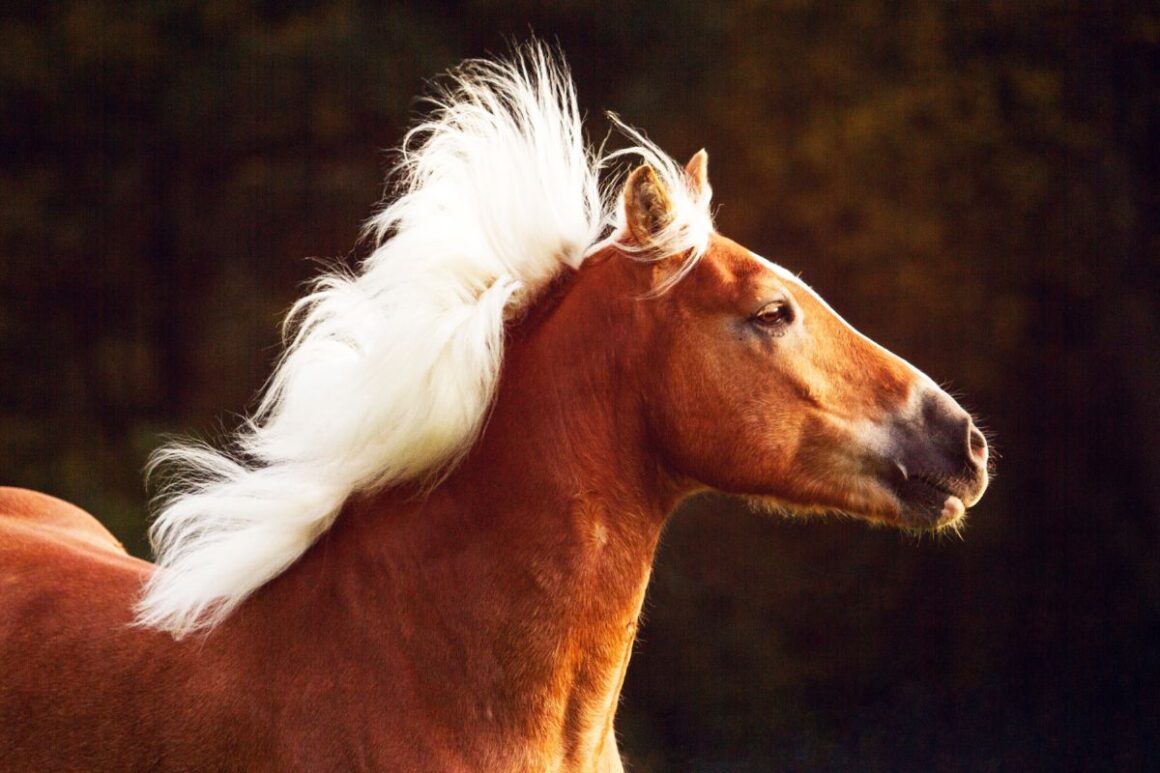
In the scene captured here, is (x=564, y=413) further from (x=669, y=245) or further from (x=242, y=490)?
(x=242, y=490)

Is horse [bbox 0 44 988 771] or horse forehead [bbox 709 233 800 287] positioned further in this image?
horse forehead [bbox 709 233 800 287]

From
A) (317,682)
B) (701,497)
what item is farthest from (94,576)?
(701,497)

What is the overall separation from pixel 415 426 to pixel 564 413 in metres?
0.28

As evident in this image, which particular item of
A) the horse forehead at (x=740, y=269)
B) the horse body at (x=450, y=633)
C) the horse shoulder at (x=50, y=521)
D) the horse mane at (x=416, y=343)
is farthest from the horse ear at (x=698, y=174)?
the horse shoulder at (x=50, y=521)

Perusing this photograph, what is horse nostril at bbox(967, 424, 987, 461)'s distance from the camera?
267cm

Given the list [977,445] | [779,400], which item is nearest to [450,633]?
[779,400]

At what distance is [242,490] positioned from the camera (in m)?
2.78

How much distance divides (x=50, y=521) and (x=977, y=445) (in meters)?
2.32

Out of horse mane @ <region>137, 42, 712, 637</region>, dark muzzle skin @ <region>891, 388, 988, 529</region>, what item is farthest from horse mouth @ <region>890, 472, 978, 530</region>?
horse mane @ <region>137, 42, 712, 637</region>

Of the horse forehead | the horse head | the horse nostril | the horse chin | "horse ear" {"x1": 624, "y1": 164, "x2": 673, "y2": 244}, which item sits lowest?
the horse chin

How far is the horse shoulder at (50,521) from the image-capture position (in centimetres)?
331

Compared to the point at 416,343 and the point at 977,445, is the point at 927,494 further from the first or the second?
the point at 416,343

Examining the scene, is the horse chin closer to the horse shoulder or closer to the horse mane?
the horse mane

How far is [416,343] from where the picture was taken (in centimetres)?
257
